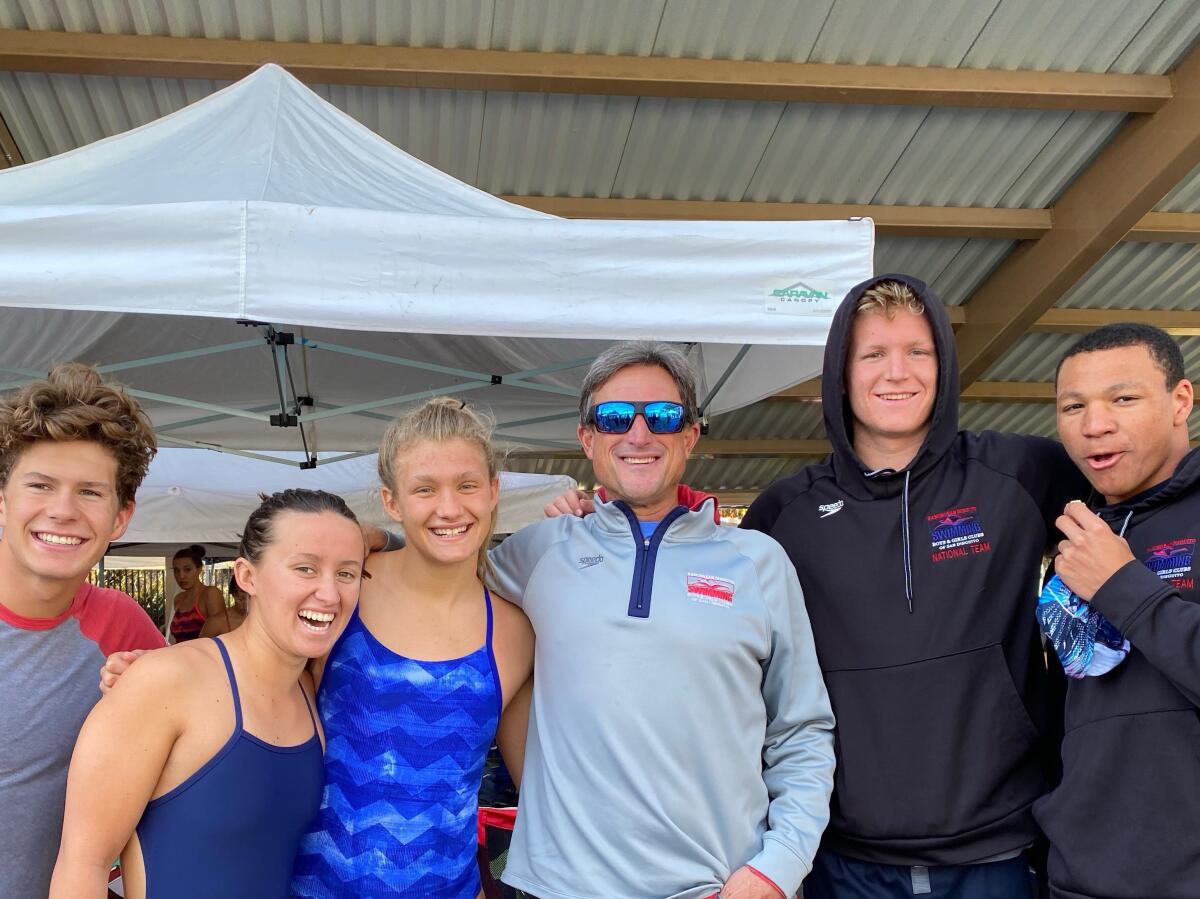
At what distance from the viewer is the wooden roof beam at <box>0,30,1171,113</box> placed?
5000 millimetres

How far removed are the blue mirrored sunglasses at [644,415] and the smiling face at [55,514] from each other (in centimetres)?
94

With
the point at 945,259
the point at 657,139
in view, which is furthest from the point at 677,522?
the point at 945,259

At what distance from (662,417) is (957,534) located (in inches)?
24.7

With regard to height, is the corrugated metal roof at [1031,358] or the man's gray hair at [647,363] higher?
the corrugated metal roof at [1031,358]

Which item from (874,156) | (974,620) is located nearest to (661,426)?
(974,620)

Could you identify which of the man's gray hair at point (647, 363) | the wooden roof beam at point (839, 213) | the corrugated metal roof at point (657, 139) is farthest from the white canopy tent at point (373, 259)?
the wooden roof beam at point (839, 213)

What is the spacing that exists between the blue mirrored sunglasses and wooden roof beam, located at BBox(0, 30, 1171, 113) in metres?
4.04

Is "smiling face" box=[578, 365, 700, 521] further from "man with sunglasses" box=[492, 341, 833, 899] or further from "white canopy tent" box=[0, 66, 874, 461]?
"white canopy tent" box=[0, 66, 874, 461]

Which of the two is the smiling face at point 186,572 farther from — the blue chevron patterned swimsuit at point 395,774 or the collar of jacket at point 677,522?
the collar of jacket at point 677,522

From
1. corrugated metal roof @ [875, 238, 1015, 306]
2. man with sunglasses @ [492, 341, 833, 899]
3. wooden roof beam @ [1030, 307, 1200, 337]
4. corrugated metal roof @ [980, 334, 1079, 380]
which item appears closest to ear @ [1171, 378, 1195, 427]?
man with sunglasses @ [492, 341, 833, 899]

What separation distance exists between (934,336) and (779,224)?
0.57 meters

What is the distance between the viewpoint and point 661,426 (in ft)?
6.00

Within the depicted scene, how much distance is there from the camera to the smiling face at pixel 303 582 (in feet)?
5.18

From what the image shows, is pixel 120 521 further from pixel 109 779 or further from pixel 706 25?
pixel 706 25
